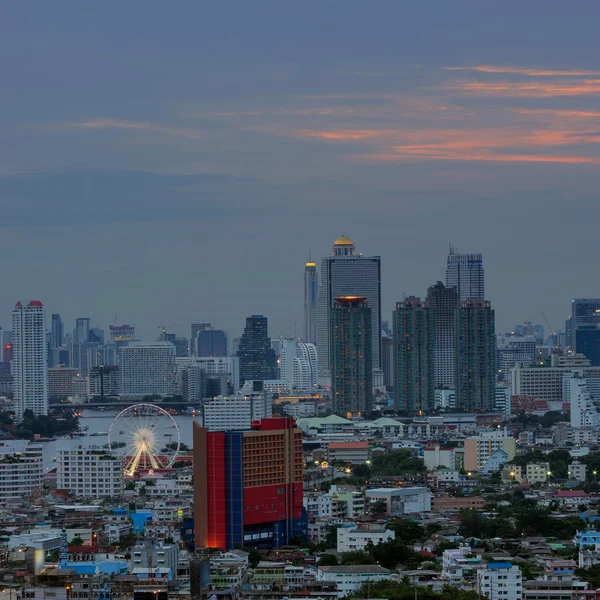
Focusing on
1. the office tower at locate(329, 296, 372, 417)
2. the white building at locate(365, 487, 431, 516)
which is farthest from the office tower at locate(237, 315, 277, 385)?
the white building at locate(365, 487, 431, 516)

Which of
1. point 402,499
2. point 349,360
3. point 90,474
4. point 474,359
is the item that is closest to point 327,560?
point 402,499

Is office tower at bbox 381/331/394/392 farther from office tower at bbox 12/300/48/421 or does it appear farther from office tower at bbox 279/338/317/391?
office tower at bbox 12/300/48/421

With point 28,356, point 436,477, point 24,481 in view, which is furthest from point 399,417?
point 24,481

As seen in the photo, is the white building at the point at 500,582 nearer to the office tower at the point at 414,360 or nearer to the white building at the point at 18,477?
the white building at the point at 18,477

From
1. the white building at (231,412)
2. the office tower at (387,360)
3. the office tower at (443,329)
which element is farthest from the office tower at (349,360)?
the office tower at (387,360)

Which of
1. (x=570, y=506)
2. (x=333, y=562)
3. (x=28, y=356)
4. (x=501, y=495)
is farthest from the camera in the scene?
(x=28, y=356)

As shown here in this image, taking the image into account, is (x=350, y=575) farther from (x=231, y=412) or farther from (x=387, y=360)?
(x=387, y=360)

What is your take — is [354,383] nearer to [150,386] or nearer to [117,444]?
[117,444]
